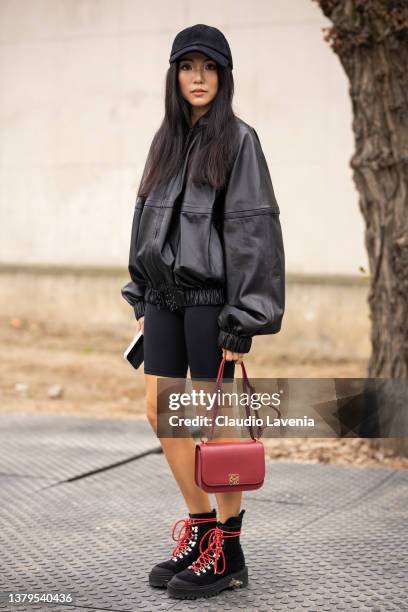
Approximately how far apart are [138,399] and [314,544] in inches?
173

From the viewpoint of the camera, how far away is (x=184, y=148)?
144 inches

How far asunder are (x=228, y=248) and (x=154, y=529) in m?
1.56

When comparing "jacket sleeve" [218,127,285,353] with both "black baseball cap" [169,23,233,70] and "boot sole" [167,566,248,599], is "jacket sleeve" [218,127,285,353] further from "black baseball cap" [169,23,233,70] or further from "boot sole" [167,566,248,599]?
→ "boot sole" [167,566,248,599]

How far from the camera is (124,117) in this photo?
36.7 ft

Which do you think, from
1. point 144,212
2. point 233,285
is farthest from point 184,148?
point 233,285

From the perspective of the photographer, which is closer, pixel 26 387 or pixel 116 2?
pixel 26 387

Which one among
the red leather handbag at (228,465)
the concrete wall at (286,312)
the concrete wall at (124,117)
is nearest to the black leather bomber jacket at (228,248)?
the red leather handbag at (228,465)

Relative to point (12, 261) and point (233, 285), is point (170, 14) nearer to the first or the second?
point (12, 261)

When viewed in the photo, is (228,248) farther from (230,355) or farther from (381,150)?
(381,150)

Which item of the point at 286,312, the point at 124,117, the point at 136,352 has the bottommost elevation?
the point at 286,312

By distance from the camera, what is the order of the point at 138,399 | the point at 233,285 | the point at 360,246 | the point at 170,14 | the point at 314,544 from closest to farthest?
1. the point at 233,285
2. the point at 314,544
3. the point at 138,399
4. the point at 360,246
5. the point at 170,14

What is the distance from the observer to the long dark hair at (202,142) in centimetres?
349

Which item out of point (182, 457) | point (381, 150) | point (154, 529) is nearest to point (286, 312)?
point (381, 150)

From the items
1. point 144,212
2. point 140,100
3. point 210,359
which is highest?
point 140,100
